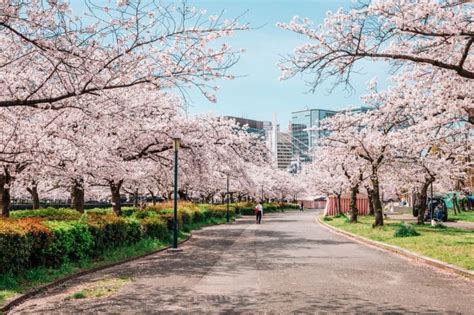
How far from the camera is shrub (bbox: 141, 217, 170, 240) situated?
1984 centimetres

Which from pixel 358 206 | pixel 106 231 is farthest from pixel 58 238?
pixel 358 206

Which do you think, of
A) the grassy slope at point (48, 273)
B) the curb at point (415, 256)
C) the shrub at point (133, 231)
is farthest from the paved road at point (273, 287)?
the shrub at point (133, 231)

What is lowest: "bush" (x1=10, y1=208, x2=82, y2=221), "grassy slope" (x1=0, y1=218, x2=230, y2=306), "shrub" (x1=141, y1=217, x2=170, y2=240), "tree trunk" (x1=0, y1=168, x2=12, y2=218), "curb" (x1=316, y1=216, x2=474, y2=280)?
"curb" (x1=316, y1=216, x2=474, y2=280)

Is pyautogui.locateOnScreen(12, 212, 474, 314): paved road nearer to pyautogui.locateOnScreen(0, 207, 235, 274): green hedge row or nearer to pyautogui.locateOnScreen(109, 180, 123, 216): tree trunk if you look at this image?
pyautogui.locateOnScreen(0, 207, 235, 274): green hedge row

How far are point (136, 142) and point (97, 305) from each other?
48.0ft

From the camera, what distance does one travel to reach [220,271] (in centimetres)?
1267

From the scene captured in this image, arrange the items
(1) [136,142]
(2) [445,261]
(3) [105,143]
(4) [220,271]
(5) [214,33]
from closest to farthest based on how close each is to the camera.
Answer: (5) [214,33] < (4) [220,271] < (2) [445,261] < (3) [105,143] < (1) [136,142]

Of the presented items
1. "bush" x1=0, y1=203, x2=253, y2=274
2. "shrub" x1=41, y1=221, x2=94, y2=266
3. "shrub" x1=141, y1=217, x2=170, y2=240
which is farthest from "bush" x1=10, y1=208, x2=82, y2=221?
"shrub" x1=141, y1=217, x2=170, y2=240

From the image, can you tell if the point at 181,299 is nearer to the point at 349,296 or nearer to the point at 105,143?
the point at 349,296

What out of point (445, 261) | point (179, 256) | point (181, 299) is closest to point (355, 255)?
point (445, 261)

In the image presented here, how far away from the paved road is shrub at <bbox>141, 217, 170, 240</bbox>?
3.65m

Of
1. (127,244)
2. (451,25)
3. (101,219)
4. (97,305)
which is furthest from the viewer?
(127,244)

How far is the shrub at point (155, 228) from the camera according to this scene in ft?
65.1

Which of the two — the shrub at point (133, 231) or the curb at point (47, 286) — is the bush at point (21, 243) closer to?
the curb at point (47, 286)
